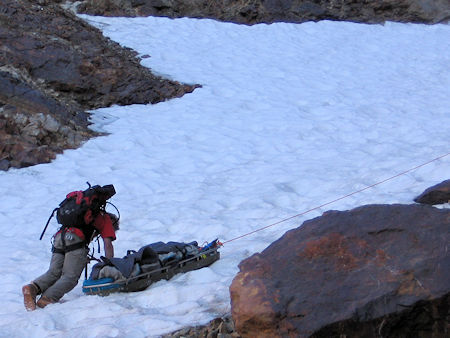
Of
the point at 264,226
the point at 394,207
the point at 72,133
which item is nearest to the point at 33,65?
the point at 72,133

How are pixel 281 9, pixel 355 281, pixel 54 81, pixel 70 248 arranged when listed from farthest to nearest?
pixel 281 9, pixel 54 81, pixel 70 248, pixel 355 281

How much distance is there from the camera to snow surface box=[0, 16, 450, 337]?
6.26 meters

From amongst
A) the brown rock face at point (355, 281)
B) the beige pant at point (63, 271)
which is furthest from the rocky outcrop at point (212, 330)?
the beige pant at point (63, 271)

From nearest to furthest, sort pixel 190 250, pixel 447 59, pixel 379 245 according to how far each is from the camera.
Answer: pixel 379 245
pixel 190 250
pixel 447 59

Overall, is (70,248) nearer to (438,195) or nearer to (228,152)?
(438,195)

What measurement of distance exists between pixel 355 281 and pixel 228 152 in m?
8.22

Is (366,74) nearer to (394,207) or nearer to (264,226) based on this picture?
(264,226)

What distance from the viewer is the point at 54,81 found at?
15.0 m

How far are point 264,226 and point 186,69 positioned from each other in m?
9.65

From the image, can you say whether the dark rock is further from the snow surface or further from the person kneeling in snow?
the person kneeling in snow

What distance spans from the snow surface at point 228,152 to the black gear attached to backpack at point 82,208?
2.69 ft

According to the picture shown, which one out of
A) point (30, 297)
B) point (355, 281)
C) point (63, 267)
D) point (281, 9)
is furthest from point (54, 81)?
point (355, 281)

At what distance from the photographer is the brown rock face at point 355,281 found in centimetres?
414

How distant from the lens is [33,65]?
587 inches
